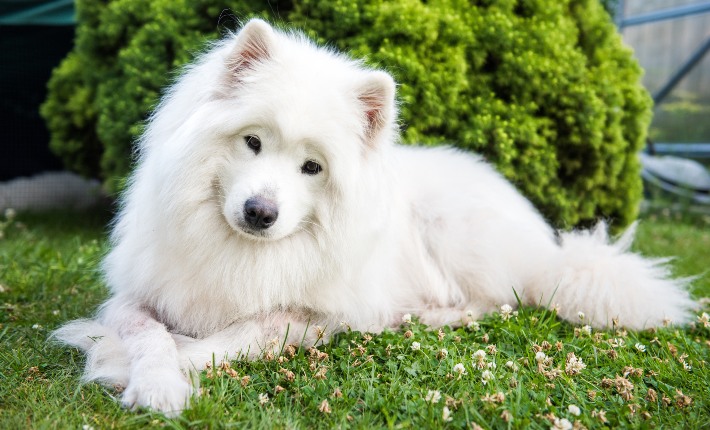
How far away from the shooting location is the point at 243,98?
107 inches

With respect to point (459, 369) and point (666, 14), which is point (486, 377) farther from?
point (666, 14)

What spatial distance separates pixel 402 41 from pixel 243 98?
1965 mm

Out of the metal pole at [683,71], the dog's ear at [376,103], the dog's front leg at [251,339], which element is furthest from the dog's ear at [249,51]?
the metal pole at [683,71]

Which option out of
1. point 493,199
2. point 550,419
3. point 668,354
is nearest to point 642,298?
point 668,354

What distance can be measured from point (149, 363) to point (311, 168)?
3.39 ft

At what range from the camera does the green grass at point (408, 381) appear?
2.26m

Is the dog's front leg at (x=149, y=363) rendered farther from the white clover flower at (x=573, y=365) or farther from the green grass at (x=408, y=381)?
the white clover flower at (x=573, y=365)

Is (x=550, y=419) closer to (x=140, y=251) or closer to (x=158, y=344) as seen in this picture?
(x=158, y=344)

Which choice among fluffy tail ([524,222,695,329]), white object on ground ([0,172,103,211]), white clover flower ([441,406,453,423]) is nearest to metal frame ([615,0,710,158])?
fluffy tail ([524,222,695,329])

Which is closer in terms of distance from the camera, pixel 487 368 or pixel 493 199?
pixel 487 368

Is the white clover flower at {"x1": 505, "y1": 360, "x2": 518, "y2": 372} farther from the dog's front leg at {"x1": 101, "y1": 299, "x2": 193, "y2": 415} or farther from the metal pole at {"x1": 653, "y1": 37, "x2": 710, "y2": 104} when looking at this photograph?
the metal pole at {"x1": 653, "y1": 37, "x2": 710, "y2": 104}

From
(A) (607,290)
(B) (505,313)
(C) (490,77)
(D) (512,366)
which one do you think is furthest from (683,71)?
(D) (512,366)

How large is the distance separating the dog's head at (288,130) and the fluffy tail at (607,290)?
1375 mm

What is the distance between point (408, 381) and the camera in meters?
2.60
